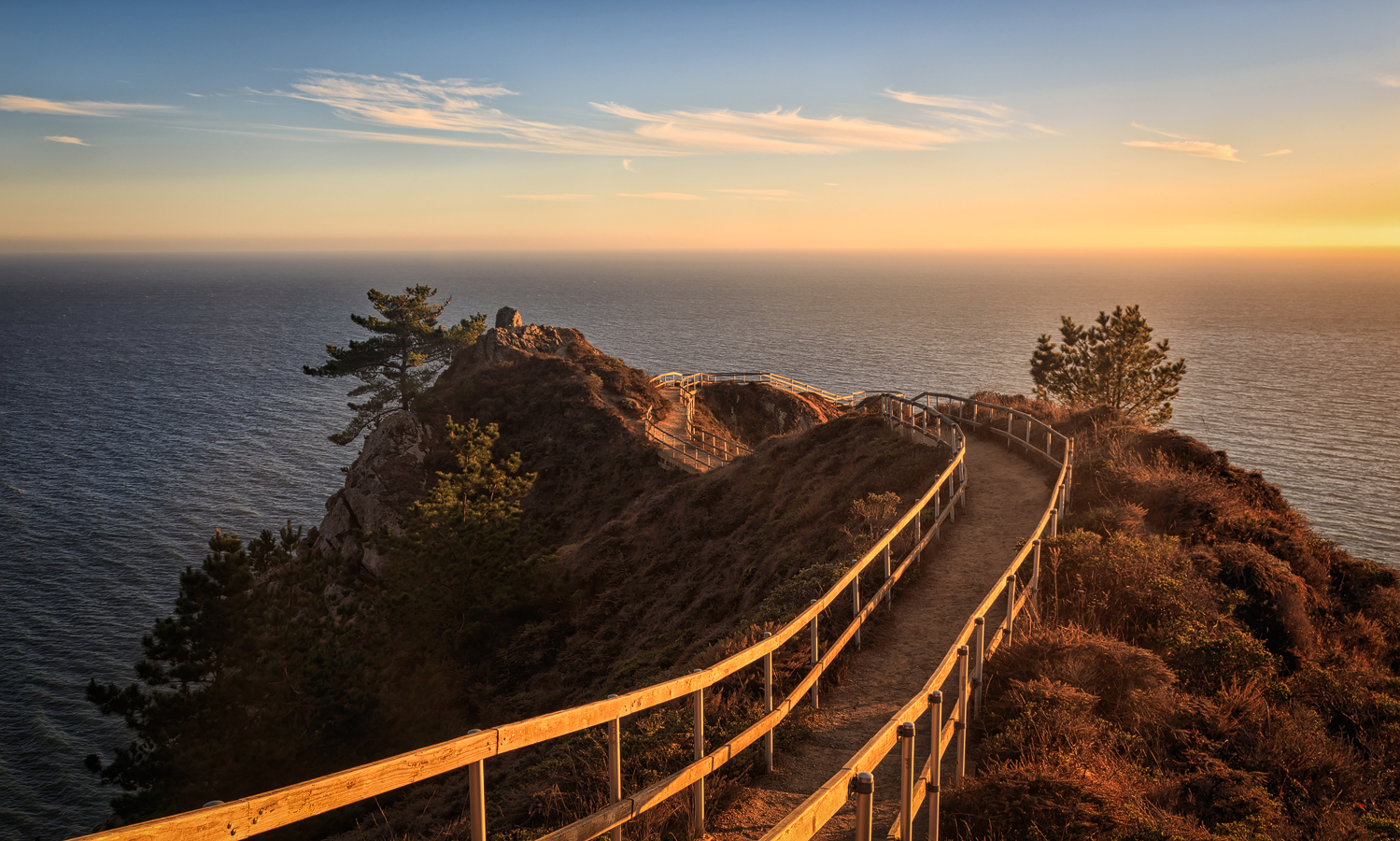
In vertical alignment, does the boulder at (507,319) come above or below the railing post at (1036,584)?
above

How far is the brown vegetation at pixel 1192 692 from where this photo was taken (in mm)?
5590

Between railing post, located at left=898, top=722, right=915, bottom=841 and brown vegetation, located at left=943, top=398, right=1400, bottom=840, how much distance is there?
132cm

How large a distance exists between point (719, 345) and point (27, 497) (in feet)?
282

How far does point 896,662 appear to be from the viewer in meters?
8.77

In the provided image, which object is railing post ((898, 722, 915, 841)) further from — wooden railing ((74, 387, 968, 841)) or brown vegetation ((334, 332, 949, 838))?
brown vegetation ((334, 332, 949, 838))

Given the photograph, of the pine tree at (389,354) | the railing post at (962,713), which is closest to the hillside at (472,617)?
the railing post at (962,713)

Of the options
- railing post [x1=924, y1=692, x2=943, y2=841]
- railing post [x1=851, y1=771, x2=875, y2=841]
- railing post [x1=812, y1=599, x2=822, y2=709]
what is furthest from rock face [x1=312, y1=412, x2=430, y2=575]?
railing post [x1=851, y1=771, x2=875, y2=841]

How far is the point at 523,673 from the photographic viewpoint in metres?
22.9

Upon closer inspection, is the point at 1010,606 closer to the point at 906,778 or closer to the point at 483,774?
the point at 906,778

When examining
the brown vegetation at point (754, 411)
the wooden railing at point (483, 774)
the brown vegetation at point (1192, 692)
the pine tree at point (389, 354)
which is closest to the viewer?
the wooden railing at point (483, 774)

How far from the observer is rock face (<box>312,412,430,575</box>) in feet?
129

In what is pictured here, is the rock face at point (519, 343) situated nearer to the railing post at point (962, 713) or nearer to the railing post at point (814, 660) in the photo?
the railing post at point (814, 660)

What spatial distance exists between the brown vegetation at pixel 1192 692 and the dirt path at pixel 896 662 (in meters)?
0.90

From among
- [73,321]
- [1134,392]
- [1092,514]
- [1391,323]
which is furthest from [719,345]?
[73,321]
